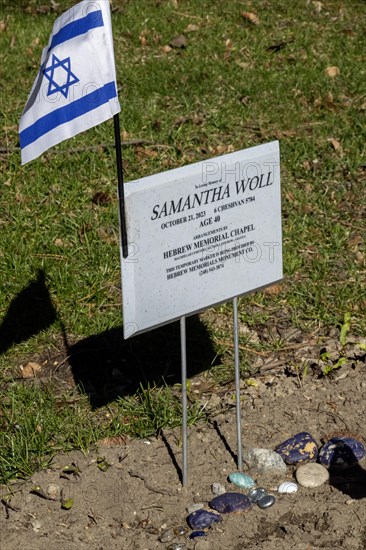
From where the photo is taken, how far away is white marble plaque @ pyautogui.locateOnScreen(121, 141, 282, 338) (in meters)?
3.58

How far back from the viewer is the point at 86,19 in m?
3.43

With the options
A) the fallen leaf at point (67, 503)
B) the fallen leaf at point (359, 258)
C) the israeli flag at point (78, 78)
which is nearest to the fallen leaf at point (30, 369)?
the fallen leaf at point (67, 503)

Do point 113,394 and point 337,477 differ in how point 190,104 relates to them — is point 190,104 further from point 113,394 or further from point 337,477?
point 337,477

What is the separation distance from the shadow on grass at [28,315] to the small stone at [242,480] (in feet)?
4.56

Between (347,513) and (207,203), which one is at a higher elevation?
(207,203)

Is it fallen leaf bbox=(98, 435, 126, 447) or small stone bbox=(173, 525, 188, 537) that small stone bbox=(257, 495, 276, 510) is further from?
fallen leaf bbox=(98, 435, 126, 447)

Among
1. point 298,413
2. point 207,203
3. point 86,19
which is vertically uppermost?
point 86,19

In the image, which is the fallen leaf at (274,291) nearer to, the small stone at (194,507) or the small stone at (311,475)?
the small stone at (311,475)

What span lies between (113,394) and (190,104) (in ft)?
9.32

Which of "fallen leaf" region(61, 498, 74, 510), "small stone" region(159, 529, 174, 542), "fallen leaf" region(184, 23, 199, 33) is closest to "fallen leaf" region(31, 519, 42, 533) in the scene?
"fallen leaf" region(61, 498, 74, 510)

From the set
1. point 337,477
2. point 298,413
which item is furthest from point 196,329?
point 337,477

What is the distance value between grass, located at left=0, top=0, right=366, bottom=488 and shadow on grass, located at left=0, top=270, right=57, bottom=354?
25 millimetres

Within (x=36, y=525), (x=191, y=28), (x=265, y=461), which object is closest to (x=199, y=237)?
(x=265, y=461)

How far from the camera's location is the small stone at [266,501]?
389cm
